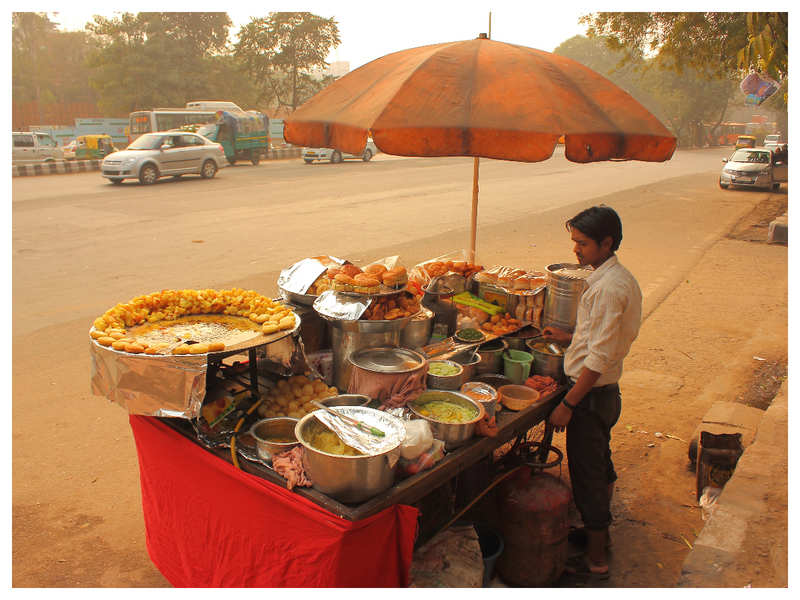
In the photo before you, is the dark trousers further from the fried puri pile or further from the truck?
the truck

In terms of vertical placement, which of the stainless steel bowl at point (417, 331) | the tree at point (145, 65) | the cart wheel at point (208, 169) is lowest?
the stainless steel bowl at point (417, 331)

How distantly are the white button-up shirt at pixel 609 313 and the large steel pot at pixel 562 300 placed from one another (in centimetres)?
81

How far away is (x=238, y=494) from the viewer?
2.56 m

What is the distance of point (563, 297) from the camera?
386 cm

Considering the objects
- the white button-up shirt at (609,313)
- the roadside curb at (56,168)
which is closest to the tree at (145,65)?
the roadside curb at (56,168)

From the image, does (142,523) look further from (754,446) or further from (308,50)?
(308,50)

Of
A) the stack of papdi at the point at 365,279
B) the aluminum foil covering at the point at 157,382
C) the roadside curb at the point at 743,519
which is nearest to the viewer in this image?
the aluminum foil covering at the point at 157,382

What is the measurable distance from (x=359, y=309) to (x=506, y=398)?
0.94m

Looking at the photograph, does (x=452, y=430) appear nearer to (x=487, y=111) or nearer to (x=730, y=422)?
(x=487, y=111)

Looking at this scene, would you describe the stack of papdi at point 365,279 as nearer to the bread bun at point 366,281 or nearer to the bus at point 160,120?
the bread bun at point 366,281

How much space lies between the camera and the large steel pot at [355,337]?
10.3 ft

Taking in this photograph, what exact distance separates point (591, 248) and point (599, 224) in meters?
0.12

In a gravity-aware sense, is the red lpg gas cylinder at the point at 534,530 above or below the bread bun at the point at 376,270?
below

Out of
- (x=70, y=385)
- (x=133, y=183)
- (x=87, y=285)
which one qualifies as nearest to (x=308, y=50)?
(x=133, y=183)
